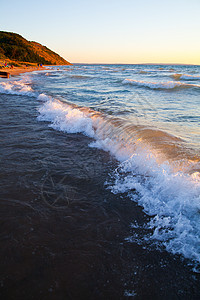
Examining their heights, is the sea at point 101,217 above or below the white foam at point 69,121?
below

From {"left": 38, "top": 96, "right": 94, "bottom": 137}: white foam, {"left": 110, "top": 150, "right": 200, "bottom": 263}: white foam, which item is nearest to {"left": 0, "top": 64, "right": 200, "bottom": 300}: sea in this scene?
{"left": 110, "top": 150, "right": 200, "bottom": 263}: white foam

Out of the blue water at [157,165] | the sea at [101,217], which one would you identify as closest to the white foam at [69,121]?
the blue water at [157,165]

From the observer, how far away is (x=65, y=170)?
3.47 meters

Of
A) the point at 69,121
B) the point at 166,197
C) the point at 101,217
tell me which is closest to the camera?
the point at 101,217

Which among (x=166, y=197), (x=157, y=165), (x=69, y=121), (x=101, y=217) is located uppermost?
(x=69, y=121)

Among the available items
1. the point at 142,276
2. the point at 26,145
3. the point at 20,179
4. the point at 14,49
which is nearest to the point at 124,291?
Answer: the point at 142,276

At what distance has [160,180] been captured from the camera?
9.83ft

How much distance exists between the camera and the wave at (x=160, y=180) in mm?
2152

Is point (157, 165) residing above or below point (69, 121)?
below

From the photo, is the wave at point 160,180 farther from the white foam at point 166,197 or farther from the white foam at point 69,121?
the white foam at point 69,121

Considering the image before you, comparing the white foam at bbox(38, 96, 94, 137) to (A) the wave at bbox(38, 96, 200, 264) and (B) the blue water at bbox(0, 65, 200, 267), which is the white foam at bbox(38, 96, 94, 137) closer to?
(B) the blue water at bbox(0, 65, 200, 267)

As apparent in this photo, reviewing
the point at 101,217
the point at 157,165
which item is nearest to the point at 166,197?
the point at 157,165

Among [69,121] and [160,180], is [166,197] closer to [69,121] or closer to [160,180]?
[160,180]

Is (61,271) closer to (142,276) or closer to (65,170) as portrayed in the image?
(142,276)
